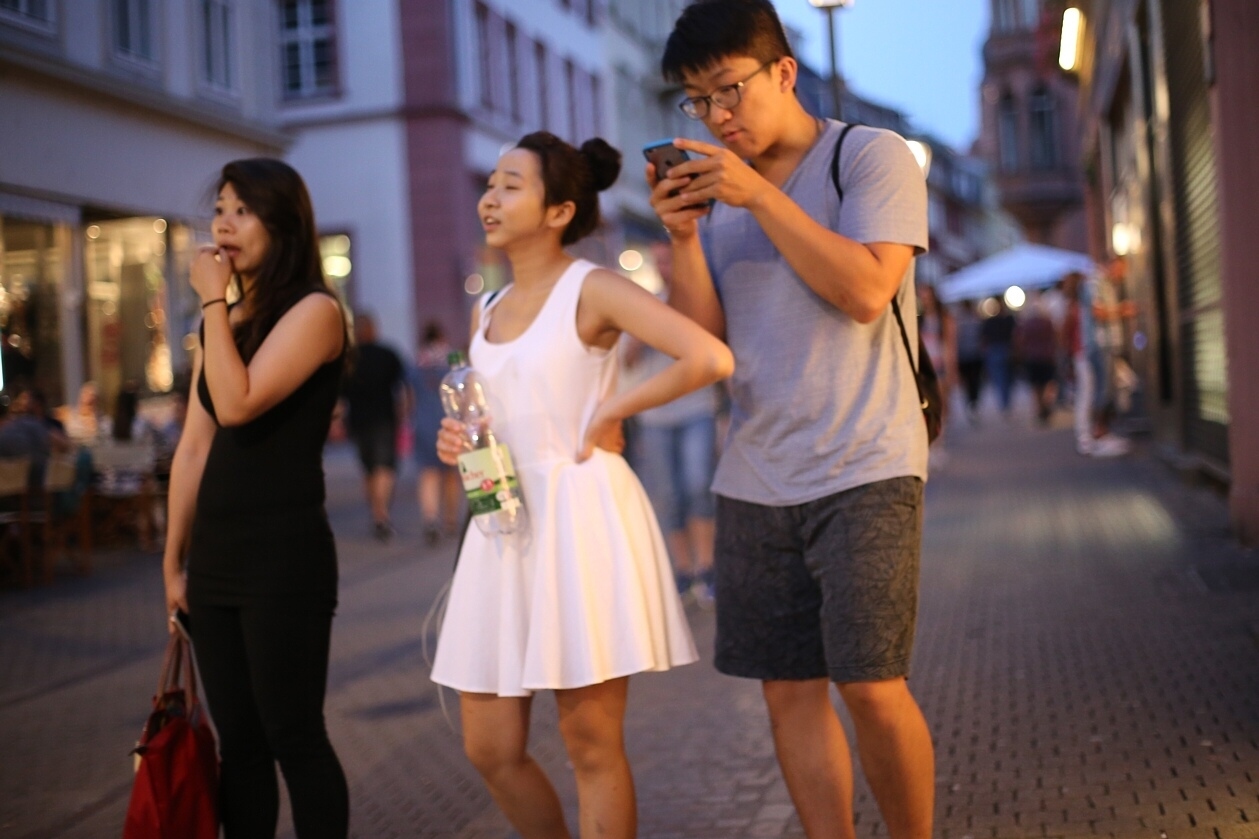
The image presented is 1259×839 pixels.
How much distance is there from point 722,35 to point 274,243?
1223 millimetres

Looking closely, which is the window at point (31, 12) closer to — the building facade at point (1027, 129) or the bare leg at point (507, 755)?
the bare leg at point (507, 755)

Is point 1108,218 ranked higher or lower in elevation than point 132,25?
lower

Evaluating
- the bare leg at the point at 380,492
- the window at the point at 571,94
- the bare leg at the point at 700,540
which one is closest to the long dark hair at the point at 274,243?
the bare leg at the point at 700,540

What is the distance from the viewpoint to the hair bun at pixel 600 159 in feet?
12.4

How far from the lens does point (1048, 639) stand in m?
6.94

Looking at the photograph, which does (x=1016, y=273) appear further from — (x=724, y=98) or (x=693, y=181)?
(x=693, y=181)

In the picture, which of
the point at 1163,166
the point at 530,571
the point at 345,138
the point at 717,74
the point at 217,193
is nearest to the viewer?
the point at 717,74

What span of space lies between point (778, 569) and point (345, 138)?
26.8 m

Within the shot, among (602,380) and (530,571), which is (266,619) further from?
(602,380)

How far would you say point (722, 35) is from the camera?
323cm

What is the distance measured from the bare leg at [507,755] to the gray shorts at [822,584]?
0.47 meters

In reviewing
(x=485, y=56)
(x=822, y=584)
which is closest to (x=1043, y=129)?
(x=485, y=56)

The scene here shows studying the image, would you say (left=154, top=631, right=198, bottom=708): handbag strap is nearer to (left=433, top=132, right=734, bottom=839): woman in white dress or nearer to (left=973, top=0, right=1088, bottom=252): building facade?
(left=433, top=132, right=734, bottom=839): woman in white dress

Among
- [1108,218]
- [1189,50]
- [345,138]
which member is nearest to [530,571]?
[1189,50]
